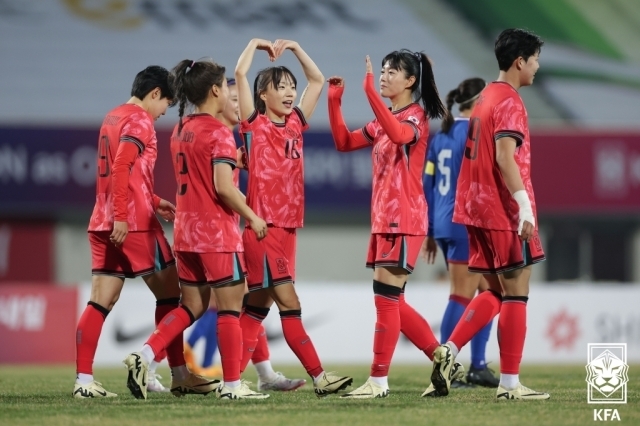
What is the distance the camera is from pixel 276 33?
61.3 ft

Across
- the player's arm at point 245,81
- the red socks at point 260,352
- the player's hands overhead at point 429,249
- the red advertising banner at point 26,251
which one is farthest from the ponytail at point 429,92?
the red advertising banner at point 26,251

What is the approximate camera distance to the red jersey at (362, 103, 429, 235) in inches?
259

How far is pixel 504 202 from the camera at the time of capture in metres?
6.38

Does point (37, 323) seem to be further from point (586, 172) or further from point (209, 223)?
point (586, 172)

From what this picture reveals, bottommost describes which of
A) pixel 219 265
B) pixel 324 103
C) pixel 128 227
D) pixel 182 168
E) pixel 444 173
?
pixel 219 265

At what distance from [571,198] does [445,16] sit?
167 inches

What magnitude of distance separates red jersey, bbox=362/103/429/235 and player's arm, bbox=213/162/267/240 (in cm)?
81

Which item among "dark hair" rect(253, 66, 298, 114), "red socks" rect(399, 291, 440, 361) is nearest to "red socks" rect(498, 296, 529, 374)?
"red socks" rect(399, 291, 440, 361)

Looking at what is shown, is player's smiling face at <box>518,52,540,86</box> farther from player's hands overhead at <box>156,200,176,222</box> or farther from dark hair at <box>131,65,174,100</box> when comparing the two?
player's hands overhead at <box>156,200,176,222</box>

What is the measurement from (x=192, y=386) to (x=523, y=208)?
236 cm

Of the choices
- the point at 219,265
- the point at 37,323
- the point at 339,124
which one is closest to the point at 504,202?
the point at 339,124

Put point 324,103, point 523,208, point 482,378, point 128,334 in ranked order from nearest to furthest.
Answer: point 523,208 → point 482,378 → point 128,334 → point 324,103

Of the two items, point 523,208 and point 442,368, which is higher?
point 523,208

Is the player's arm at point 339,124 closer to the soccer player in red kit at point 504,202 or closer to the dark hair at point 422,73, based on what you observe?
the dark hair at point 422,73
